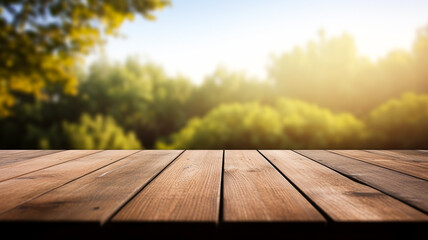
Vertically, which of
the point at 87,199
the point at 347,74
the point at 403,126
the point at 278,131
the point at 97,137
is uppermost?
the point at 347,74

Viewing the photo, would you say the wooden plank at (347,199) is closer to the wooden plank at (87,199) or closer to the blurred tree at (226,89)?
the wooden plank at (87,199)

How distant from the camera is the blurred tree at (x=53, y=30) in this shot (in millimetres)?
5512

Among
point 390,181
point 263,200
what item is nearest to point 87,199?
point 263,200

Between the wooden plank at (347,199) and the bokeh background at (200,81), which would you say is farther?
the bokeh background at (200,81)

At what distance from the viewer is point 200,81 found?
1817 centimetres

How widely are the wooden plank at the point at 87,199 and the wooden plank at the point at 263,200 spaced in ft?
0.94

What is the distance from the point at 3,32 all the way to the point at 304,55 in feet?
59.7

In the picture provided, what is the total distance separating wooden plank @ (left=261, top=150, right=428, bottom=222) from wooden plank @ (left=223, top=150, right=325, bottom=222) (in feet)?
0.15

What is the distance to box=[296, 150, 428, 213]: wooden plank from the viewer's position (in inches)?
29.5

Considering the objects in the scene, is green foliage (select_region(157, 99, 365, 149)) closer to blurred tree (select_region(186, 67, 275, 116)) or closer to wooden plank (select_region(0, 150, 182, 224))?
wooden plank (select_region(0, 150, 182, 224))

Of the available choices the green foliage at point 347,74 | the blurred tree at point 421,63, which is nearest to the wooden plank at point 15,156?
the green foliage at point 347,74

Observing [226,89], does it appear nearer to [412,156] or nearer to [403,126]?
[403,126]

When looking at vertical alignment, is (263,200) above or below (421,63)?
below

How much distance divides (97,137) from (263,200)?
1327 cm
